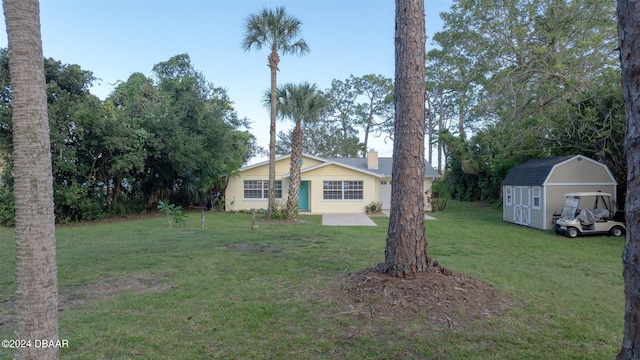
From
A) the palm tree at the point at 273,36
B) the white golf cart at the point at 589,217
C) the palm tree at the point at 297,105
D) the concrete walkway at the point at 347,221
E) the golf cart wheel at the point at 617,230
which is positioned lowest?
the concrete walkway at the point at 347,221

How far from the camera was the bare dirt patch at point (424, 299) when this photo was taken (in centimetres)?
448

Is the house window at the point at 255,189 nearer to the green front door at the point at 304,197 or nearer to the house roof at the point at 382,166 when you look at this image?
the green front door at the point at 304,197

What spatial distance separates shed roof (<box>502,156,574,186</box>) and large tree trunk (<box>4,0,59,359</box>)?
15.1 m

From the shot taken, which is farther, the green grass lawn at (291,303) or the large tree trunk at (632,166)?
the green grass lawn at (291,303)

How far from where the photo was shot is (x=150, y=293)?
5559 millimetres

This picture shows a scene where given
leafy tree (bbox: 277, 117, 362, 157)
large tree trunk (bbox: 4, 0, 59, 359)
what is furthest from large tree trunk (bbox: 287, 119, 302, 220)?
leafy tree (bbox: 277, 117, 362, 157)

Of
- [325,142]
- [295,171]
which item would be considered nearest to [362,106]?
[325,142]

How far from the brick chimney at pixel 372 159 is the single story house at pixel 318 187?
1953mm

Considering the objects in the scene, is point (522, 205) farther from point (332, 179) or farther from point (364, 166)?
point (364, 166)

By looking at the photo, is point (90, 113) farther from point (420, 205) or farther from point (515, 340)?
point (515, 340)

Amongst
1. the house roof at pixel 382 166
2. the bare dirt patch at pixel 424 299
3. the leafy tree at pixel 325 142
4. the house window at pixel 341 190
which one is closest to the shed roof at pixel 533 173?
the house roof at pixel 382 166

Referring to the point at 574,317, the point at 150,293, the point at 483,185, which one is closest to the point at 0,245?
the point at 150,293

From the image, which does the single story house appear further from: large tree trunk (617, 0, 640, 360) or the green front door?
large tree trunk (617, 0, 640, 360)

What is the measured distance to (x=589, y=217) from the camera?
11938 mm
